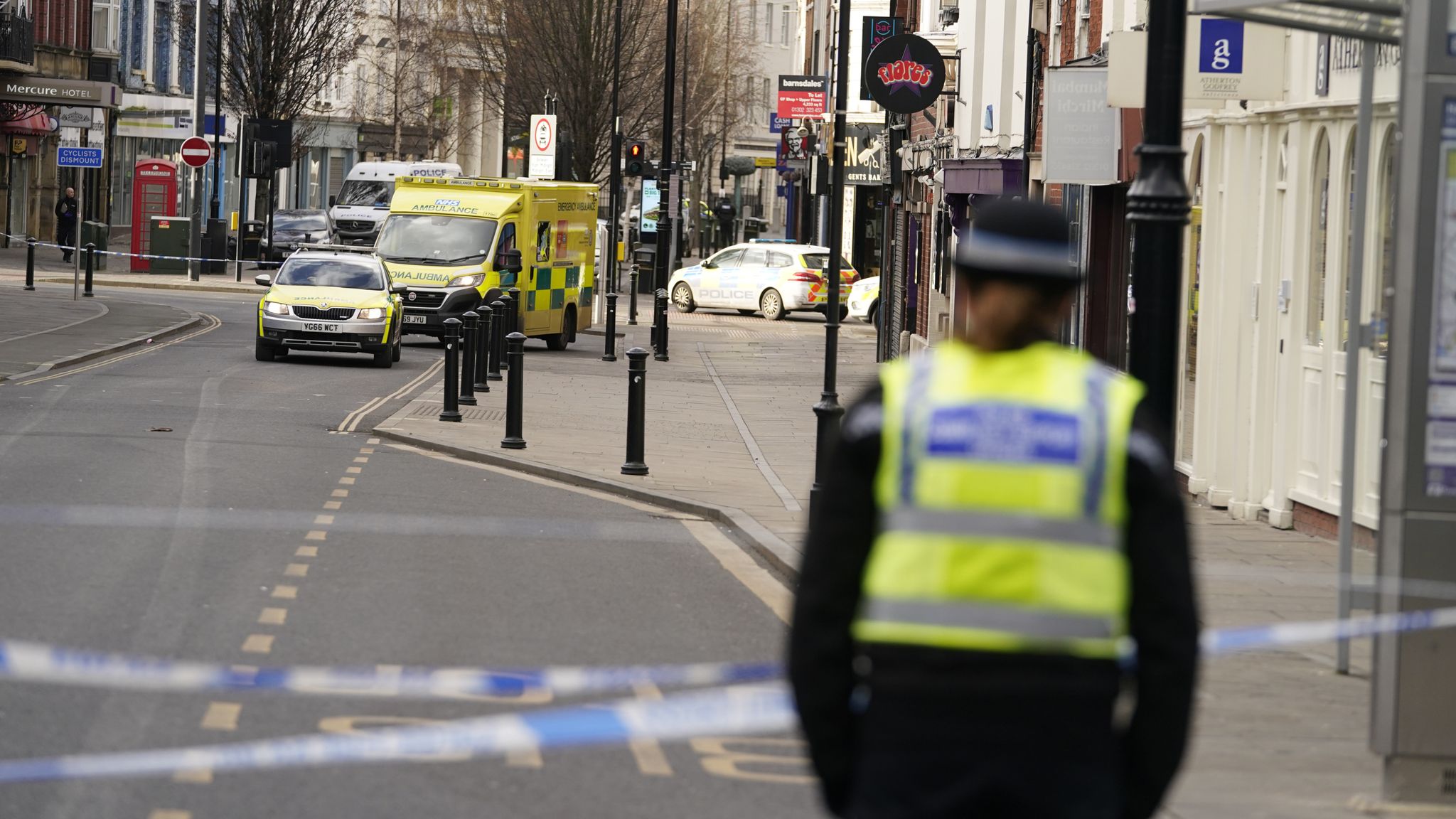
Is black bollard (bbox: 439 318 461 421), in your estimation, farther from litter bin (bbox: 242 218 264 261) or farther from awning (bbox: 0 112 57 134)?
awning (bbox: 0 112 57 134)

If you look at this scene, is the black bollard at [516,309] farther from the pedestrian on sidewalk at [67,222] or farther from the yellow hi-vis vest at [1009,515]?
the yellow hi-vis vest at [1009,515]

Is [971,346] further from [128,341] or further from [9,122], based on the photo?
[9,122]

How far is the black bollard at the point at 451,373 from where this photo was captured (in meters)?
19.7

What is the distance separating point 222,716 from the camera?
23.8ft

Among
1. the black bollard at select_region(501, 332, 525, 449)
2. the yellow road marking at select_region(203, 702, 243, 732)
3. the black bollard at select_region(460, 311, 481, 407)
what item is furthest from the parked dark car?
the yellow road marking at select_region(203, 702, 243, 732)

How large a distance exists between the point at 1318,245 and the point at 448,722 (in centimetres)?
803

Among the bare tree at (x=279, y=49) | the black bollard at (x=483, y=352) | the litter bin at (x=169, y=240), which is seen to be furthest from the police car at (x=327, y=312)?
the bare tree at (x=279, y=49)

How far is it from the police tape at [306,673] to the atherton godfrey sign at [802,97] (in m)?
43.5

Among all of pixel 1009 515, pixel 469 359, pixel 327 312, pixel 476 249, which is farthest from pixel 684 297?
pixel 1009 515

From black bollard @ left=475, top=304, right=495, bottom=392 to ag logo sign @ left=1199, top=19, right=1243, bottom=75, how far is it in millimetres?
11329

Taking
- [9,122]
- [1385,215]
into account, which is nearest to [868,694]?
[1385,215]

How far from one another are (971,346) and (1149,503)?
0.37 meters

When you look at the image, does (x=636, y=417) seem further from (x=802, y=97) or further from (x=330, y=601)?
(x=802, y=97)

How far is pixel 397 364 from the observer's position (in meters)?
28.3
